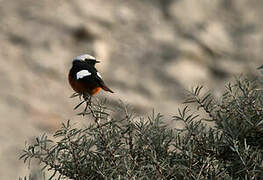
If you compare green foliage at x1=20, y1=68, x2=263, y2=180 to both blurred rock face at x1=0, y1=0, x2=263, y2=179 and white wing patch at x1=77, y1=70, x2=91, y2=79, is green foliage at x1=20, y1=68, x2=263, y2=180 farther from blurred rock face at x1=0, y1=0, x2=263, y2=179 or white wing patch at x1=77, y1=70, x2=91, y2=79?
blurred rock face at x1=0, y1=0, x2=263, y2=179

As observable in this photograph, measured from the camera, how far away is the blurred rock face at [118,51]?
1009 cm

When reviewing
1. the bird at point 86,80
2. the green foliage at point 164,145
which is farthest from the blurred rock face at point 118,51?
the green foliage at point 164,145

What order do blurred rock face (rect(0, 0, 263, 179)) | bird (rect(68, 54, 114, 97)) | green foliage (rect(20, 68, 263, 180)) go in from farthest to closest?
blurred rock face (rect(0, 0, 263, 179)), bird (rect(68, 54, 114, 97)), green foliage (rect(20, 68, 263, 180))

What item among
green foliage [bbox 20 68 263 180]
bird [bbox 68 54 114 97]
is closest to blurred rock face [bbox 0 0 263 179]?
bird [bbox 68 54 114 97]

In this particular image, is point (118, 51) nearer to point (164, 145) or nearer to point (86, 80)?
point (86, 80)

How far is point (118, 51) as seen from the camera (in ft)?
38.5

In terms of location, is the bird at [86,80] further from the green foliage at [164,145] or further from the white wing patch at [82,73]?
the green foliage at [164,145]

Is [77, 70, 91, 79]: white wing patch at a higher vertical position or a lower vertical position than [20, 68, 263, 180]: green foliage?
higher

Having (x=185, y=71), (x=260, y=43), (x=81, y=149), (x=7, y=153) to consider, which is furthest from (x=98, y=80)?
(x=260, y=43)

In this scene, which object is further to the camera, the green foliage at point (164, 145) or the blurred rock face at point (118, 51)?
the blurred rock face at point (118, 51)

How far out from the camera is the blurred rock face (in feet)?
33.1

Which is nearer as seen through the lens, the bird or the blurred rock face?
the bird

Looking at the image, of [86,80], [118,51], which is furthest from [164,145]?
[118,51]

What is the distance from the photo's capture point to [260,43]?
44.7 ft
